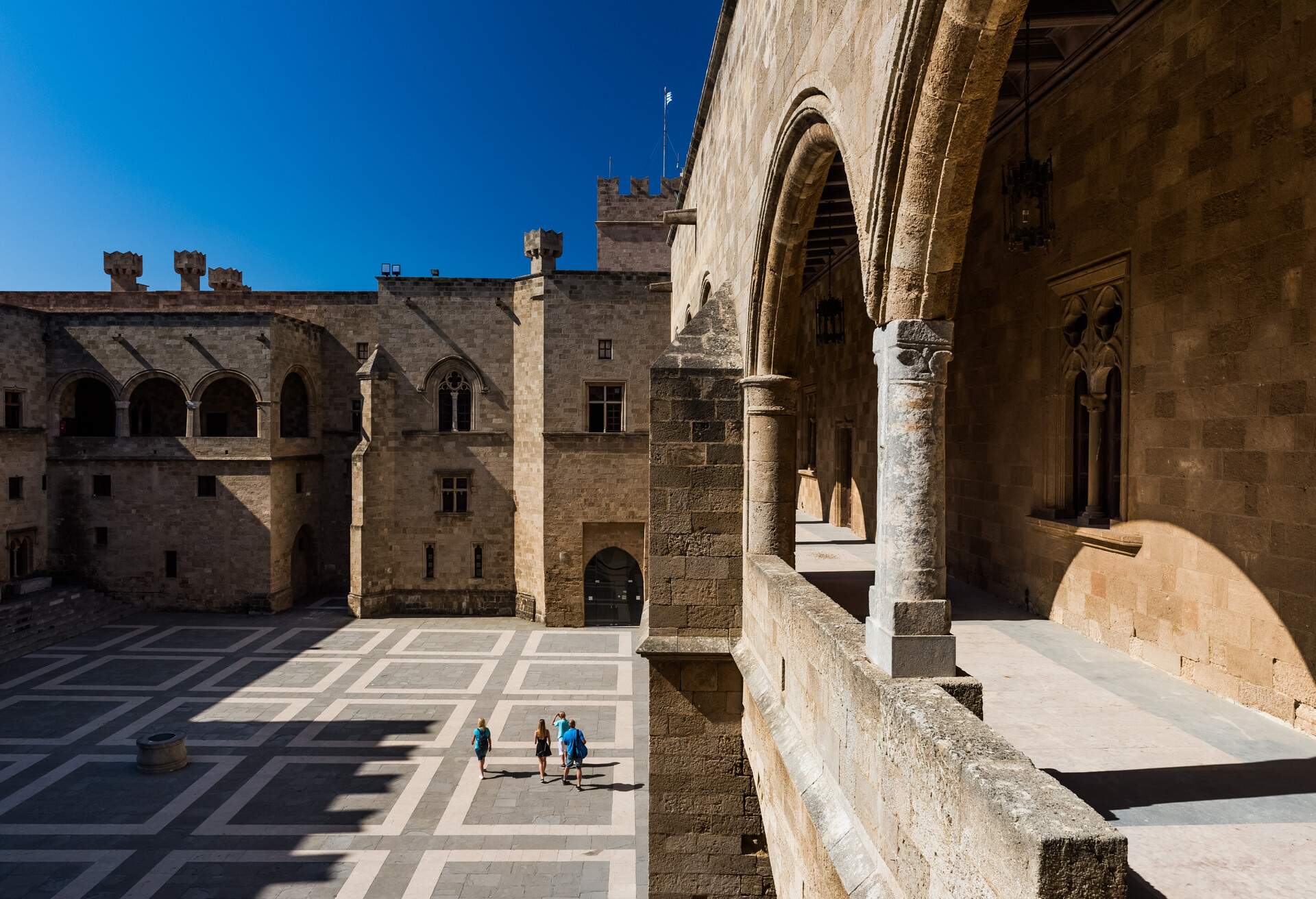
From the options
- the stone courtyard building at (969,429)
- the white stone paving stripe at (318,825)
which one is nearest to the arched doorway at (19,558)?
the white stone paving stripe at (318,825)

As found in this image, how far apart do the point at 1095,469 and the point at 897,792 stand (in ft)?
14.4

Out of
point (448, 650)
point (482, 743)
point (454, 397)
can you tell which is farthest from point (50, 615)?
point (482, 743)

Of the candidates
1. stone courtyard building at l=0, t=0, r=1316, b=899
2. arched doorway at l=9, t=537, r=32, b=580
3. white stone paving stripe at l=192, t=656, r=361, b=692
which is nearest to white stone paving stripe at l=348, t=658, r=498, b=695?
white stone paving stripe at l=192, t=656, r=361, b=692

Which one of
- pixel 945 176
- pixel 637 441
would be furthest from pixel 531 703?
pixel 945 176

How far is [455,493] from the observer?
22.2 meters

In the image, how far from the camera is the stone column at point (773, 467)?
22.3 feet

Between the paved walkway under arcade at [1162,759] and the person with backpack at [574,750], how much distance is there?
7.41 metres

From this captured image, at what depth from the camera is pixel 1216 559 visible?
4770 millimetres

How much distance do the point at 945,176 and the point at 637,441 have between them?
17.8 metres

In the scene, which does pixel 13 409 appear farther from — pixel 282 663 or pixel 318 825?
pixel 318 825

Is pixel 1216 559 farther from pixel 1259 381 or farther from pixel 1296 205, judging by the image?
pixel 1296 205

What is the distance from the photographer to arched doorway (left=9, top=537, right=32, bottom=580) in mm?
20469

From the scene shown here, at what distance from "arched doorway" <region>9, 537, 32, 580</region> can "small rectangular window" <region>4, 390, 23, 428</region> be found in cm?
318

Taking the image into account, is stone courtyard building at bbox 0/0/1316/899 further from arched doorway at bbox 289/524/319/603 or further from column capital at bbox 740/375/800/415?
arched doorway at bbox 289/524/319/603
